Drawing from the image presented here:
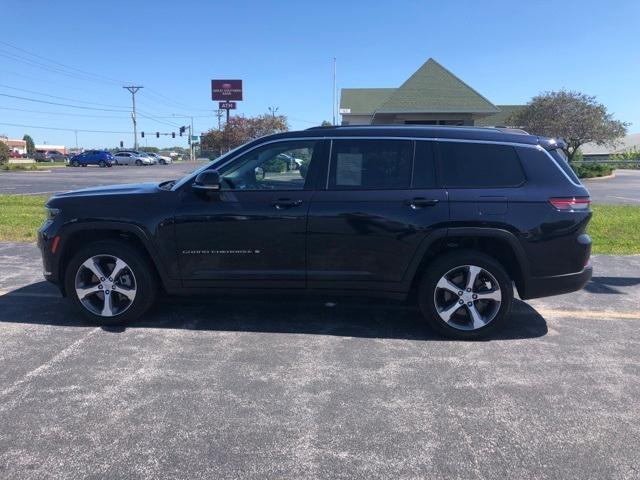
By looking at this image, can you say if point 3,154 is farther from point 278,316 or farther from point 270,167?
point 270,167

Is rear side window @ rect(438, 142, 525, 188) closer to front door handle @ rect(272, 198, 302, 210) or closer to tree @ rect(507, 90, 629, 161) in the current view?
front door handle @ rect(272, 198, 302, 210)

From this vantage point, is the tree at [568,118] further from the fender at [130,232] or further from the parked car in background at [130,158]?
the parked car in background at [130,158]

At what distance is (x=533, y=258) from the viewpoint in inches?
182

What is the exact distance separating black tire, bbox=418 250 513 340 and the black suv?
11mm

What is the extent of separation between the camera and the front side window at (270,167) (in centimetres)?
480

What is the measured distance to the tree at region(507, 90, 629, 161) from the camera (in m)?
35.3

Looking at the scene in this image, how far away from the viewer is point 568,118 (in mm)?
35531

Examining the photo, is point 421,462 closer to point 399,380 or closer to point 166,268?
point 399,380

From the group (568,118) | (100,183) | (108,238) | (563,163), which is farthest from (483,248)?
(568,118)

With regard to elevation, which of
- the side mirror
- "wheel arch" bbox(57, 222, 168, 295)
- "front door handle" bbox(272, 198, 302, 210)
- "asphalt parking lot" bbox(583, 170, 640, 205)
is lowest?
"asphalt parking lot" bbox(583, 170, 640, 205)

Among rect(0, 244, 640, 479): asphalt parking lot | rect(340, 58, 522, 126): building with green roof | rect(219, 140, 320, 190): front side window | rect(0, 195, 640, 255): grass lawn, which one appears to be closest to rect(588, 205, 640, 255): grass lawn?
rect(0, 195, 640, 255): grass lawn

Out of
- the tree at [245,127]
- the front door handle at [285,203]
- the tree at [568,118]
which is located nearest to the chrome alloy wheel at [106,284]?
the front door handle at [285,203]

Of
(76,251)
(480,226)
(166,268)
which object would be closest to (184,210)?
(166,268)

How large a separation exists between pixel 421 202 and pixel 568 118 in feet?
117
